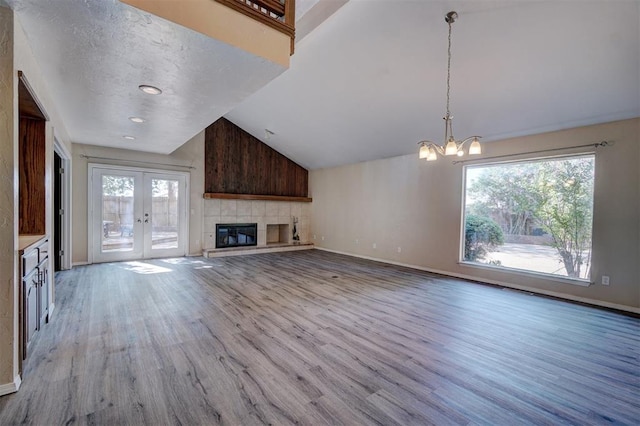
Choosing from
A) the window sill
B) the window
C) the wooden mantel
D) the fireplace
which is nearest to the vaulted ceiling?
the window

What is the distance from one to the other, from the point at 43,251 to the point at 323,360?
2941 mm

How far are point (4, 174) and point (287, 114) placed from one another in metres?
5.17

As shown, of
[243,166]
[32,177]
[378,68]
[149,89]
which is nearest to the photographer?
[32,177]

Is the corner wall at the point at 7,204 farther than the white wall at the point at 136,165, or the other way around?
the white wall at the point at 136,165

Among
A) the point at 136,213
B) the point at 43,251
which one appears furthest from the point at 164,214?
the point at 43,251

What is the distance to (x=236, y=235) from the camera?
788 cm

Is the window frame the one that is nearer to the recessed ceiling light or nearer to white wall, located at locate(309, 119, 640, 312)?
white wall, located at locate(309, 119, 640, 312)

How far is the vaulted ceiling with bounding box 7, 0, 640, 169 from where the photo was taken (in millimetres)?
2156

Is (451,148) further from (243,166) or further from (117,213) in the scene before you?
(117,213)

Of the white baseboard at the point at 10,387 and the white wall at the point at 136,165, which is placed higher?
the white wall at the point at 136,165

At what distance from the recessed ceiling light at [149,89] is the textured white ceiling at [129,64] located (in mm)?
56

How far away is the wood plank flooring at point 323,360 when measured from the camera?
5.68 feet

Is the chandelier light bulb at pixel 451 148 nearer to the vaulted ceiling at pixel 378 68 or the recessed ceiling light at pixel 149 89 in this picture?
the vaulted ceiling at pixel 378 68

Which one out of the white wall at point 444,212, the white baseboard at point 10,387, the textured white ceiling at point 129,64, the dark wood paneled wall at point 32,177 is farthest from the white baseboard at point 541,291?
the dark wood paneled wall at point 32,177
